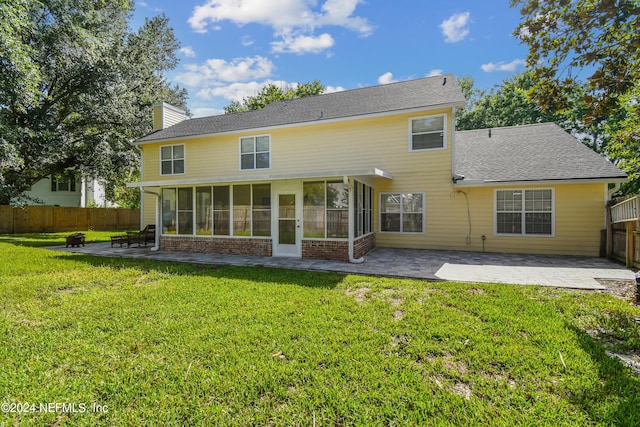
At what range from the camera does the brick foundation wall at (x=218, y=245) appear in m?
9.73

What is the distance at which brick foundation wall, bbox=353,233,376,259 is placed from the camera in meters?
8.72

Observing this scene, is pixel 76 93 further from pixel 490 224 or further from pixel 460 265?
pixel 490 224

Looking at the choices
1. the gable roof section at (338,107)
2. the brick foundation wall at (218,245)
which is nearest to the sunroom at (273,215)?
the brick foundation wall at (218,245)

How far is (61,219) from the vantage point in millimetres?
19531

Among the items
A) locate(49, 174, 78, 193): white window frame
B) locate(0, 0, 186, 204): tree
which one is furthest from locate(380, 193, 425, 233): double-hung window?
locate(49, 174, 78, 193): white window frame

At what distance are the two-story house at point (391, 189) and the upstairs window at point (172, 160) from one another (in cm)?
301

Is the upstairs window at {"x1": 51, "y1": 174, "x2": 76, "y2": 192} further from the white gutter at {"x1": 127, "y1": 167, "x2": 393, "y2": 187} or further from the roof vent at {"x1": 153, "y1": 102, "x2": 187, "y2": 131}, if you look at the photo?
the white gutter at {"x1": 127, "y1": 167, "x2": 393, "y2": 187}

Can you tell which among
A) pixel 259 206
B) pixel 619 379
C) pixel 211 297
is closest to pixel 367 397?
pixel 619 379

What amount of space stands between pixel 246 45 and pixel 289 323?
16048 millimetres

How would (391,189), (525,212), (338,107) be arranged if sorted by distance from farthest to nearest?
(338,107)
(391,189)
(525,212)

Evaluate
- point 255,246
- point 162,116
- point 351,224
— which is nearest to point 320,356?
point 351,224

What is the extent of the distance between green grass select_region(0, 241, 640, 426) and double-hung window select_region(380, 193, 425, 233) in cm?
543

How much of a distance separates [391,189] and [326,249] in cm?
388

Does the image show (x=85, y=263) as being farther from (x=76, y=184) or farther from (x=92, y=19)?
(x=76, y=184)
